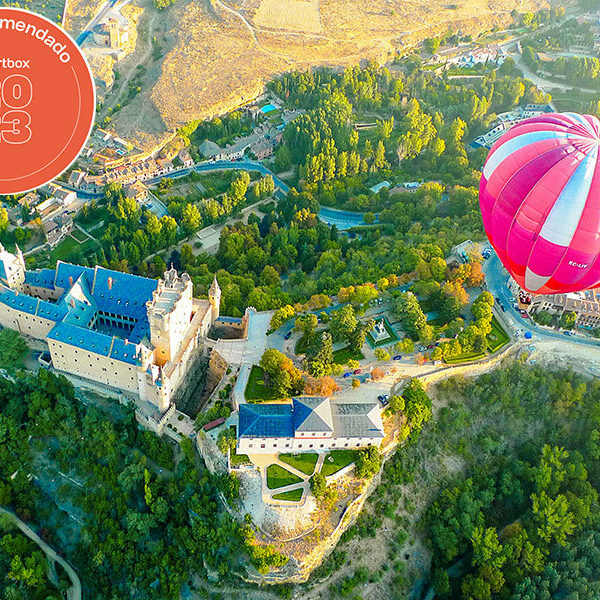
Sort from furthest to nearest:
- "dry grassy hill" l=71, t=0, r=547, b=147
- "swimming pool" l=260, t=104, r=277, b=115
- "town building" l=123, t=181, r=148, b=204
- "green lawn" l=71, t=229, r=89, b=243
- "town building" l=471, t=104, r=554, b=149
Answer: "swimming pool" l=260, t=104, r=277, b=115 → "dry grassy hill" l=71, t=0, r=547, b=147 → "town building" l=471, t=104, r=554, b=149 → "town building" l=123, t=181, r=148, b=204 → "green lawn" l=71, t=229, r=89, b=243

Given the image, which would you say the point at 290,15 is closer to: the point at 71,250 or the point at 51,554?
the point at 71,250

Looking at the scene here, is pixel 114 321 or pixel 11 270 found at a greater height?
pixel 11 270

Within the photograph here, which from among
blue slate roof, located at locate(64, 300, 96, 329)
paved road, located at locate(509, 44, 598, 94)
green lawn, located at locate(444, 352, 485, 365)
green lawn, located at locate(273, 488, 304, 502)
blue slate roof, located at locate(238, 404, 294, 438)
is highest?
paved road, located at locate(509, 44, 598, 94)

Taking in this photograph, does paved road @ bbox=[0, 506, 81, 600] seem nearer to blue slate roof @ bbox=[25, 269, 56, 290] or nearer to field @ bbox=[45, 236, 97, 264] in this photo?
blue slate roof @ bbox=[25, 269, 56, 290]

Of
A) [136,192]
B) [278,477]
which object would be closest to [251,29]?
[136,192]

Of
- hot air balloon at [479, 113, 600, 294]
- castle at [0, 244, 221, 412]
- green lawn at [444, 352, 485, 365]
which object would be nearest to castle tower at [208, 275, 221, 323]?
castle at [0, 244, 221, 412]
